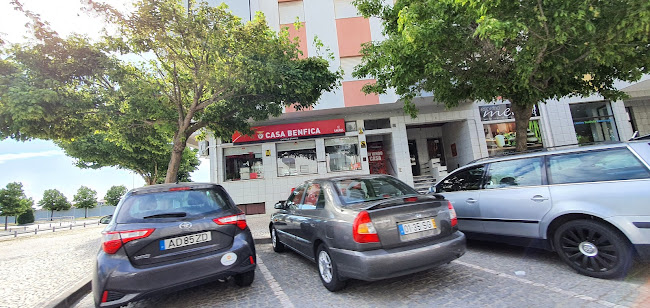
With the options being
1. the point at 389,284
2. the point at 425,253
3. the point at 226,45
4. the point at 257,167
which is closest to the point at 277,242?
the point at 389,284

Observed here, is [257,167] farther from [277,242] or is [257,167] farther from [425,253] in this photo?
[425,253]

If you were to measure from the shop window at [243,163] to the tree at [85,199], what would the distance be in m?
45.9

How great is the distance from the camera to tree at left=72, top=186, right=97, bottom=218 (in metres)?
43.8

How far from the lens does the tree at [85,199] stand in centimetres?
4375

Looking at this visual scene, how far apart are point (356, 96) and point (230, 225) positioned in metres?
9.69

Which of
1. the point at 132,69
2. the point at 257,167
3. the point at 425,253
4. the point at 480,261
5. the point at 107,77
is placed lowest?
the point at 480,261

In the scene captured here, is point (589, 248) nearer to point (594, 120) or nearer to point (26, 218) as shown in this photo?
point (594, 120)

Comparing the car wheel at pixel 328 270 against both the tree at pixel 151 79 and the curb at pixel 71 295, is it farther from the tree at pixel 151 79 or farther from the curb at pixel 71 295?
the tree at pixel 151 79

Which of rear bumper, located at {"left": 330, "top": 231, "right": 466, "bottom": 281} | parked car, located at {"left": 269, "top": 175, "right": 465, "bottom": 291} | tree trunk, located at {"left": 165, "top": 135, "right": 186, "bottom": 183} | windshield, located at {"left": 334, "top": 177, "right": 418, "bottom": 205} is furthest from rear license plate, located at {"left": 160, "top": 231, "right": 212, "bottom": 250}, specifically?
tree trunk, located at {"left": 165, "top": 135, "right": 186, "bottom": 183}

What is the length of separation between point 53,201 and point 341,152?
165 feet

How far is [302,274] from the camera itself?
13.7 ft

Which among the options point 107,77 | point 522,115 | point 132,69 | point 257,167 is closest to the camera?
point 522,115

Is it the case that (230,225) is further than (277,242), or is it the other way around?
(277,242)

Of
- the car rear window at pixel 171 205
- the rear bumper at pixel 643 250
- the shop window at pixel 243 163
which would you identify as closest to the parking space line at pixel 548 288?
the rear bumper at pixel 643 250
